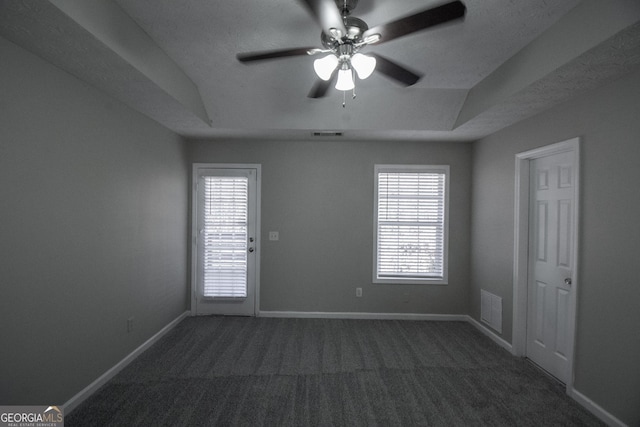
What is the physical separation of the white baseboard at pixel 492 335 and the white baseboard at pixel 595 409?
84 cm

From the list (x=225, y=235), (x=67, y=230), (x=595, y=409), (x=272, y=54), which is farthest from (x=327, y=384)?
(x=272, y=54)

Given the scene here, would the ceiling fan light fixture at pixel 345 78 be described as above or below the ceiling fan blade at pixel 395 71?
below

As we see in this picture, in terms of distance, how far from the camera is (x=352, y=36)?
173 cm

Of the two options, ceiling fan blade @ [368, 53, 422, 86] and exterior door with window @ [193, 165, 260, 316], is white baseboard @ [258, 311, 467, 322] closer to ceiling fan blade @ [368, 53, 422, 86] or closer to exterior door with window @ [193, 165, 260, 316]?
exterior door with window @ [193, 165, 260, 316]

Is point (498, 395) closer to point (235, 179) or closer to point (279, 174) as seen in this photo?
point (279, 174)

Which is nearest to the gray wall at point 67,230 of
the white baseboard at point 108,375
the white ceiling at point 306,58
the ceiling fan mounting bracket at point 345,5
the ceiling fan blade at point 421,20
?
the white baseboard at point 108,375

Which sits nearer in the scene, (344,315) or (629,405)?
(629,405)

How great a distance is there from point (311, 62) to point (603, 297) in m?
2.93

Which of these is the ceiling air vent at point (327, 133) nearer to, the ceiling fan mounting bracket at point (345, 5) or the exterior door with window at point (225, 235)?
the exterior door with window at point (225, 235)

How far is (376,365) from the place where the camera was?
3.07 m

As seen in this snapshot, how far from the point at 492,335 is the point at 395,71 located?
3.29m

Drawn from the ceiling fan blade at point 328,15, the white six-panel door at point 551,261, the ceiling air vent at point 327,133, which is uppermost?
the ceiling air vent at point 327,133

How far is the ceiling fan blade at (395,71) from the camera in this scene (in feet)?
6.29

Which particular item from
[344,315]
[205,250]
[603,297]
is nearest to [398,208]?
[344,315]
